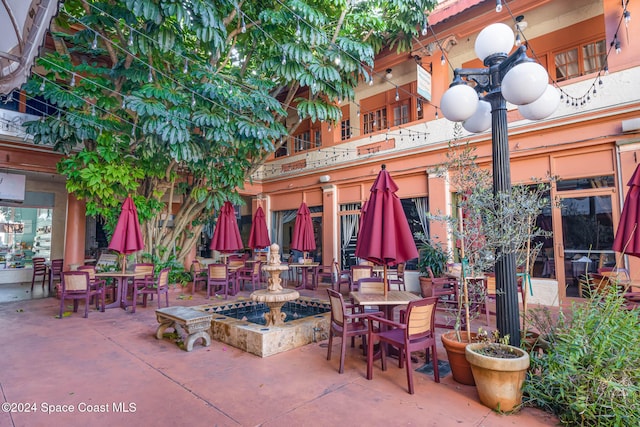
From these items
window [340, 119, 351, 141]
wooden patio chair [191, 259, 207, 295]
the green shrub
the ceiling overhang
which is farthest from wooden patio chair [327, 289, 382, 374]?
window [340, 119, 351, 141]

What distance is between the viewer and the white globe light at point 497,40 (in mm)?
3119

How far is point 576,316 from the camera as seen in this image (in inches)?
109

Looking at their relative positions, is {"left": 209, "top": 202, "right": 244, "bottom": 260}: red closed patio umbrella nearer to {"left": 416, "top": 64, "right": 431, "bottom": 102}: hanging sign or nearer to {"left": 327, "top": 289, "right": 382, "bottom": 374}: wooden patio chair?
{"left": 327, "top": 289, "right": 382, "bottom": 374}: wooden patio chair

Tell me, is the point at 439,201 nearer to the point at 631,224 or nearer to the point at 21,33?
the point at 631,224

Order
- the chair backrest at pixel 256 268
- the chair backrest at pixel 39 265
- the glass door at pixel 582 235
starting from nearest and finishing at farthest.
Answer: the glass door at pixel 582 235 → the chair backrest at pixel 256 268 → the chair backrest at pixel 39 265

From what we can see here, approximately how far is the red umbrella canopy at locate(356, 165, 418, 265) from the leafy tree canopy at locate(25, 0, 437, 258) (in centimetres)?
338

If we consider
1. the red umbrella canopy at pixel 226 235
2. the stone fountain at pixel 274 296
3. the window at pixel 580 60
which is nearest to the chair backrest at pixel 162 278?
the red umbrella canopy at pixel 226 235

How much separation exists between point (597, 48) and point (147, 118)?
27.8 ft

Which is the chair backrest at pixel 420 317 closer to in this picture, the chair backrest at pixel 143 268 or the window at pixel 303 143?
the chair backrest at pixel 143 268

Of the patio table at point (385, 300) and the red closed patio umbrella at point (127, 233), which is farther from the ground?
the red closed patio umbrella at point (127, 233)

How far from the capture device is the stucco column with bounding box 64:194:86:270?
8.69 meters

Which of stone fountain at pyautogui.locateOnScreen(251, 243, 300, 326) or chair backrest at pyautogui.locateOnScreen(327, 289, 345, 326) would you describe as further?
stone fountain at pyautogui.locateOnScreen(251, 243, 300, 326)

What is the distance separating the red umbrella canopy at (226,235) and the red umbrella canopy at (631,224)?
22.9 feet

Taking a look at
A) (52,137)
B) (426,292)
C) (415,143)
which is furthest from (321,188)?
(52,137)
